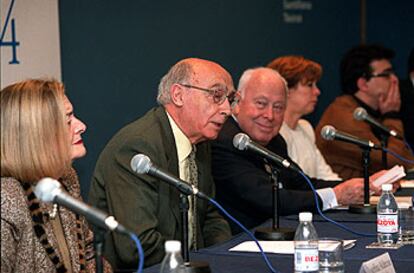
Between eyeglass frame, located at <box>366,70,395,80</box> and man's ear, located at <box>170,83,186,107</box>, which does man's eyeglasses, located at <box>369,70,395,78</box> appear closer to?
eyeglass frame, located at <box>366,70,395,80</box>

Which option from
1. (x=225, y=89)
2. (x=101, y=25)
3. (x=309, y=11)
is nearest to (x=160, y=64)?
(x=101, y=25)

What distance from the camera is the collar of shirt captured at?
3.80 metres

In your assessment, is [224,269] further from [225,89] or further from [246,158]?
[246,158]

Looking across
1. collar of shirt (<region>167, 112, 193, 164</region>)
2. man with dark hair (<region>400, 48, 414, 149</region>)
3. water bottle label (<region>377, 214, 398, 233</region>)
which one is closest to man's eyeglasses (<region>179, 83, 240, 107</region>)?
collar of shirt (<region>167, 112, 193, 164</region>)

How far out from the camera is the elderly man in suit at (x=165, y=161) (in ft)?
11.6

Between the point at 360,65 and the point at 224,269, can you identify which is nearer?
the point at 224,269

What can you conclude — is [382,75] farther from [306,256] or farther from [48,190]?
[48,190]

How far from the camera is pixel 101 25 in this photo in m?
5.08

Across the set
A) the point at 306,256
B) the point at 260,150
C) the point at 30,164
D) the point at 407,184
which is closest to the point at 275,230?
the point at 260,150

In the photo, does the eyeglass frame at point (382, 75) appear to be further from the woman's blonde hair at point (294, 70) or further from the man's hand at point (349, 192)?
the man's hand at point (349, 192)

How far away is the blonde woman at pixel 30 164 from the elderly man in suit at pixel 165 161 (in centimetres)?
58

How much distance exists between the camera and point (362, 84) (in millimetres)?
6359

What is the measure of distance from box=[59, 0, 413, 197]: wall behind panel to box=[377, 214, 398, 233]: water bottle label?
198cm

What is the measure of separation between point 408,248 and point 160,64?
252 cm
